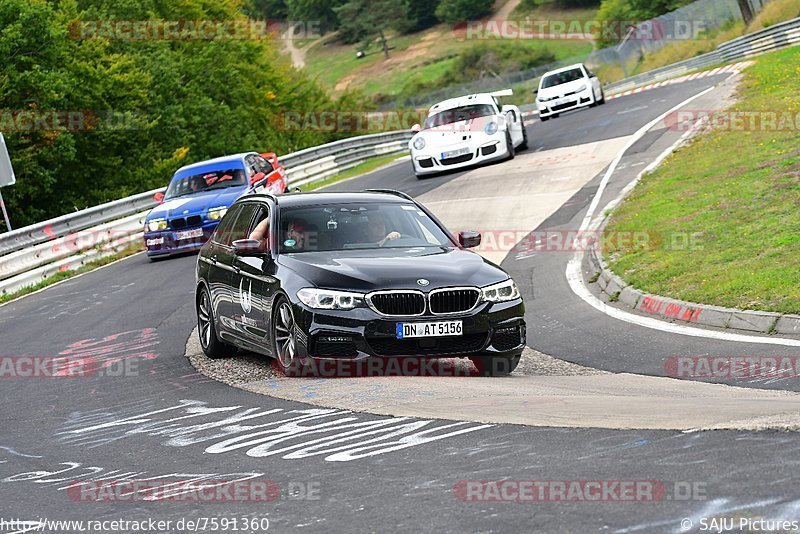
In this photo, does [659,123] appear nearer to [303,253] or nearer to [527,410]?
[303,253]

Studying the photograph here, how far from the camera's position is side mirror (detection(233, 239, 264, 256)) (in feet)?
36.2

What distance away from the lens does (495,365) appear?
409 inches

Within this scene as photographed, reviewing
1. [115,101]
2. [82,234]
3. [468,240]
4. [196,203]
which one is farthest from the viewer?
[115,101]

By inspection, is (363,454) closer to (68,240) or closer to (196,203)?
(196,203)

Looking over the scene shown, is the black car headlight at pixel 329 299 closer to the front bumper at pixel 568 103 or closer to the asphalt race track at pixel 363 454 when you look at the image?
the asphalt race track at pixel 363 454

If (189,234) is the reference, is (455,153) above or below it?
above

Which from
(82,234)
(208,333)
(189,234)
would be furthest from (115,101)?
(208,333)

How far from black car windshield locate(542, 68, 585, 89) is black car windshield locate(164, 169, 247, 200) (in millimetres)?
23607

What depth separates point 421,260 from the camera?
34.3ft

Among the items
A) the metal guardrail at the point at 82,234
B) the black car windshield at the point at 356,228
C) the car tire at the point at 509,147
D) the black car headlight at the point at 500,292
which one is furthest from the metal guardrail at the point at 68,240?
the black car headlight at the point at 500,292

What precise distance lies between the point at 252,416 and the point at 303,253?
8.31 feet

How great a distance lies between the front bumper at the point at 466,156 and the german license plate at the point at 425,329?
20.6 meters

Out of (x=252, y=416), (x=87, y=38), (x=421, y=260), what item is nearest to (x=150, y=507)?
(x=252, y=416)

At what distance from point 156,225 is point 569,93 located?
2457 centimetres
